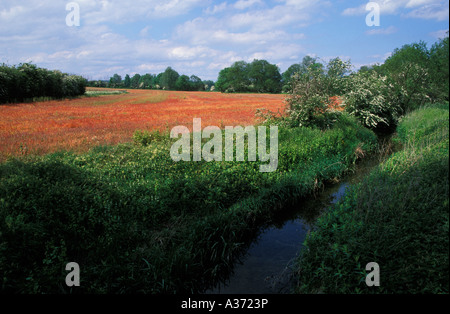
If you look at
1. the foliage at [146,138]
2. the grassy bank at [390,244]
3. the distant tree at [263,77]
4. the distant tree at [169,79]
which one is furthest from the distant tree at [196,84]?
the grassy bank at [390,244]

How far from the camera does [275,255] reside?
581cm

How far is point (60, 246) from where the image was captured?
4.52 m

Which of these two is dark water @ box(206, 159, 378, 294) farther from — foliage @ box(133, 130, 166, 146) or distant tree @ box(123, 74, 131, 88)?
distant tree @ box(123, 74, 131, 88)

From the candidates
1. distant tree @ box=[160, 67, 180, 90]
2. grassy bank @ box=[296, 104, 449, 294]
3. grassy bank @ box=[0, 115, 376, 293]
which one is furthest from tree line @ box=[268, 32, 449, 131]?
distant tree @ box=[160, 67, 180, 90]

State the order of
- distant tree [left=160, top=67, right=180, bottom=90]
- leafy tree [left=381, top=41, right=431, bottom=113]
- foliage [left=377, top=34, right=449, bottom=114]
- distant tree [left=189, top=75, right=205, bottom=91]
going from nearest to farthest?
foliage [left=377, top=34, right=449, bottom=114] → leafy tree [left=381, top=41, right=431, bottom=113] → distant tree [left=189, top=75, right=205, bottom=91] → distant tree [left=160, top=67, right=180, bottom=90]

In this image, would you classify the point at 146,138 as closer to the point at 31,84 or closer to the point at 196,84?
the point at 31,84

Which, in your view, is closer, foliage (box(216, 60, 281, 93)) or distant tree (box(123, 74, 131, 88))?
foliage (box(216, 60, 281, 93))

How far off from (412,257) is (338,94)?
55.9ft

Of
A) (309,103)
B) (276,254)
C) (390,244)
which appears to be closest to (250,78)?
(309,103)

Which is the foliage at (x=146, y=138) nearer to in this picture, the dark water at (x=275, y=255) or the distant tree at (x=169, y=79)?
the dark water at (x=275, y=255)

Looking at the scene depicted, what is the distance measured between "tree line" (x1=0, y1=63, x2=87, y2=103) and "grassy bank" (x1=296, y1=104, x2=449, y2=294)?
24.6 meters

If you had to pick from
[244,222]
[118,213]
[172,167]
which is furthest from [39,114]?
[244,222]

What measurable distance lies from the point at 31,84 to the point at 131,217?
25810 mm

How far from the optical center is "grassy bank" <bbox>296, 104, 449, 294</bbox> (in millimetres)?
3732
